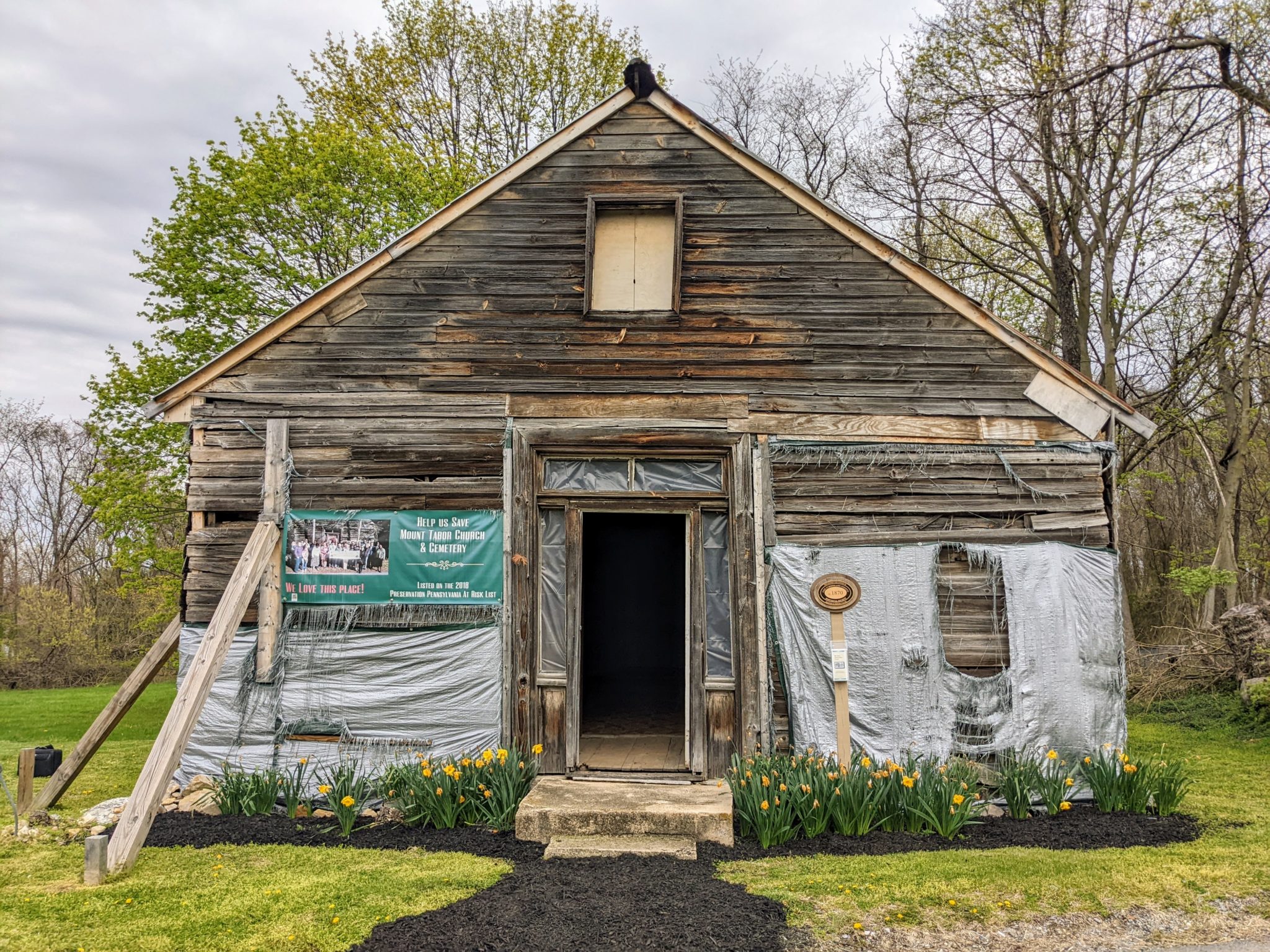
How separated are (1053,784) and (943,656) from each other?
1.23m

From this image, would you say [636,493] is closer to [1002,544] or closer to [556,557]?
[556,557]

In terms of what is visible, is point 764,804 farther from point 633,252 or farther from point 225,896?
point 633,252

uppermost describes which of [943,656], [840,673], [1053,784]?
[943,656]

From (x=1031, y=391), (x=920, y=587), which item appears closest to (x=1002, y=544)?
(x=920, y=587)

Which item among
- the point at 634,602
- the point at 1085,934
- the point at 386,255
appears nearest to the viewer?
the point at 1085,934

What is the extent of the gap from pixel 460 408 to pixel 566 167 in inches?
98.1

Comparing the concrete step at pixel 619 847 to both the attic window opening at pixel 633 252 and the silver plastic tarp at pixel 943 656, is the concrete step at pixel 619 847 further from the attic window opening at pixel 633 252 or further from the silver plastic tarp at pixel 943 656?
the attic window opening at pixel 633 252

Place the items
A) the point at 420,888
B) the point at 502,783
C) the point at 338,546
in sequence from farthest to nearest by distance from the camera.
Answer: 1. the point at 338,546
2. the point at 502,783
3. the point at 420,888

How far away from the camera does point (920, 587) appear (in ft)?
23.1

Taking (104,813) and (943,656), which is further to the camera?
(943,656)

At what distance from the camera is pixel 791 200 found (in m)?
7.60

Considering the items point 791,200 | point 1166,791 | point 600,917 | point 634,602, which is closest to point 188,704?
point 600,917

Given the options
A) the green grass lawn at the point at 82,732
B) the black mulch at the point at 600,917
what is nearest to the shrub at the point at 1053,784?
the black mulch at the point at 600,917

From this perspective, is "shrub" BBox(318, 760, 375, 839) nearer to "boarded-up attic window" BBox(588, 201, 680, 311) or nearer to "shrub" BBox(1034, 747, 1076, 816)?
"boarded-up attic window" BBox(588, 201, 680, 311)
